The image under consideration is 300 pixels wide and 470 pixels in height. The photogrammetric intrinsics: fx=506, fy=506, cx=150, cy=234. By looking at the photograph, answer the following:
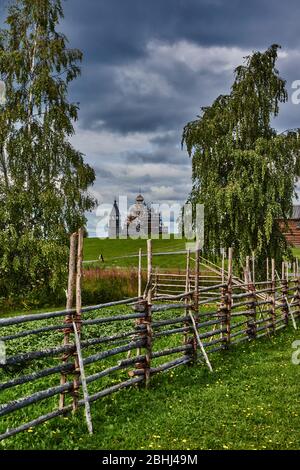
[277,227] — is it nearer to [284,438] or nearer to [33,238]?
[33,238]

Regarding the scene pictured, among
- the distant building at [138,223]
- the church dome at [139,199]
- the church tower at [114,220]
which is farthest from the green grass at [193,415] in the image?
the church dome at [139,199]

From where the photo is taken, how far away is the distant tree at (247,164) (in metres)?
19.3

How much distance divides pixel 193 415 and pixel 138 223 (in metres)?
84.6

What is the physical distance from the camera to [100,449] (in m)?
5.26

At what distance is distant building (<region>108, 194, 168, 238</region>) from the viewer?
8550 centimetres

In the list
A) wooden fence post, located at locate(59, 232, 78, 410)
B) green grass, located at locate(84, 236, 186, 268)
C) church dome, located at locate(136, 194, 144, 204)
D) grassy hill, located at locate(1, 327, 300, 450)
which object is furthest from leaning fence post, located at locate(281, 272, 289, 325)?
church dome, located at locate(136, 194, 144, 204)

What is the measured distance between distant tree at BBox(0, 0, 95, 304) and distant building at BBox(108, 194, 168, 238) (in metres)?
63.0

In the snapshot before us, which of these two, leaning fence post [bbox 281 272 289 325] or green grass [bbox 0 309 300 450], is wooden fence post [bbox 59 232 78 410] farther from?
leaning fence post [bbox 281 272 289 325]

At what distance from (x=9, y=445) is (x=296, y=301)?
12796 mm

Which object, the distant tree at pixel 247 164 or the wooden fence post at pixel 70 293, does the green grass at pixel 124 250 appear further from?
the wooden fence post at pixel 70 293

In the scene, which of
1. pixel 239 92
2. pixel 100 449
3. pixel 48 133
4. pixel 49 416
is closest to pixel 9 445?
pixel 49 416

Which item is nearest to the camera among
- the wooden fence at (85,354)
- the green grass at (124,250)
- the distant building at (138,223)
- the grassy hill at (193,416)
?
the grassy hill at (193,416)

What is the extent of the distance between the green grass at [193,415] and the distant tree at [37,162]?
955 cm
